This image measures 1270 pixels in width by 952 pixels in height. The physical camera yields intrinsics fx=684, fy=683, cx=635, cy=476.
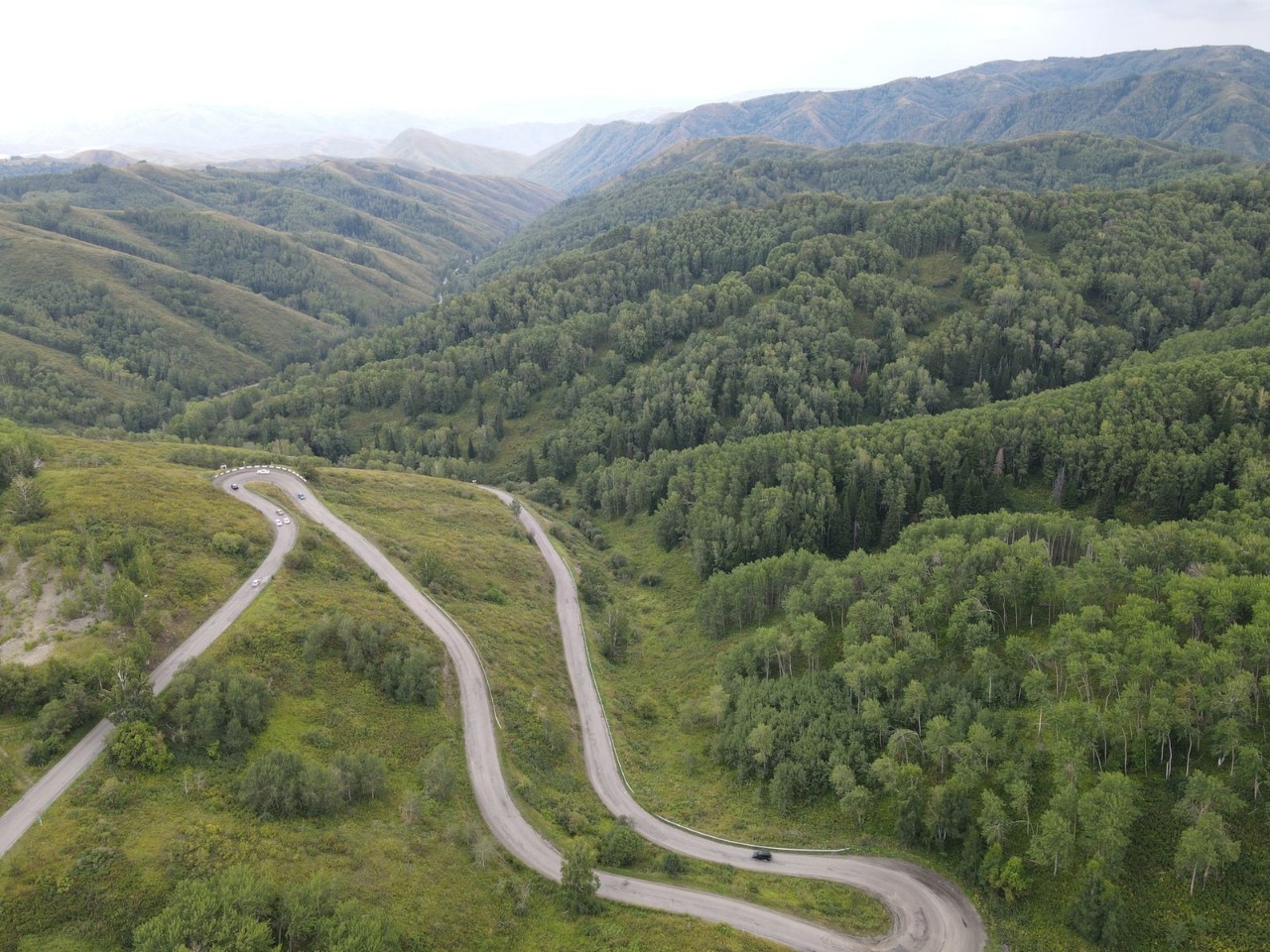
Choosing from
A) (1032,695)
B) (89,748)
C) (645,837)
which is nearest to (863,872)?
(645,837)

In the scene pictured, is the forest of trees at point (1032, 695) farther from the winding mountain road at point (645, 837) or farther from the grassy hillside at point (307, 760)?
the grassy hillside at point (307, 760)

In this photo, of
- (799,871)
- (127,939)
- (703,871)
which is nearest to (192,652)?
(127,939)

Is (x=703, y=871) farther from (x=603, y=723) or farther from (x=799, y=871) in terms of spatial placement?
(x=603, y=723)

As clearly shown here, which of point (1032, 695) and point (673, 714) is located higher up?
point (1032, 695)

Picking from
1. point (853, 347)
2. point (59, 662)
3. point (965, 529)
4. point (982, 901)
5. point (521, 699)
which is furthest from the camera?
point (853, 347)

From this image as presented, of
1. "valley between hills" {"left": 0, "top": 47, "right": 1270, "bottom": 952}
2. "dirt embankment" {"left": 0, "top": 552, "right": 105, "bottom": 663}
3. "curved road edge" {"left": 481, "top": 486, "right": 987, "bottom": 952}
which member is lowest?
"curved road edge" {"left": 481, "top": 486, "right": 987, "bottom": 952}

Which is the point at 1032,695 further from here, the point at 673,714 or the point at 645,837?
the point at 673,714

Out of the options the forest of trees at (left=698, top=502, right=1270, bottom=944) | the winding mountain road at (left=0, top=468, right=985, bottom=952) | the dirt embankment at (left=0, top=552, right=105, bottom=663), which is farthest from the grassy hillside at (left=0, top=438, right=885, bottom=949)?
the forest of trees at (left=698, top=502, right=1270, bottom=944)

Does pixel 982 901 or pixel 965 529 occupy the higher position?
pixel 965 529

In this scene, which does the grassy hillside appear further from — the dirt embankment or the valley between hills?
the dirt embankment
